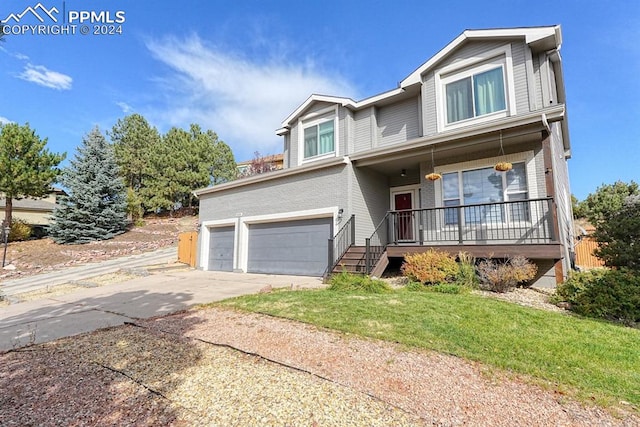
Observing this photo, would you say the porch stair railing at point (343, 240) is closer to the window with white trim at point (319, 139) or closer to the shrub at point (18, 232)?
the window with white trim at point (319, 139)

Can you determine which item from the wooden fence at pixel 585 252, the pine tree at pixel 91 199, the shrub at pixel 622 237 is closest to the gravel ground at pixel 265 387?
the shrub at pixel 622 237

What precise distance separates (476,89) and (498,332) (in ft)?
27.8

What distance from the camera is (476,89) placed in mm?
10156

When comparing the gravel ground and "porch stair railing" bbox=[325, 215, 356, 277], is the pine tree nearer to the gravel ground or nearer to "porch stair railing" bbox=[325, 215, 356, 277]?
"porch stair railing" bbox=[325, 215, 356, 277]

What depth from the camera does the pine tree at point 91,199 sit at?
804 inches

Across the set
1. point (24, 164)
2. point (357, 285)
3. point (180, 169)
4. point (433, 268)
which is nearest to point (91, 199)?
point (24, 164)

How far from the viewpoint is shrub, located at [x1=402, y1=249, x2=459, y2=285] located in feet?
25.0

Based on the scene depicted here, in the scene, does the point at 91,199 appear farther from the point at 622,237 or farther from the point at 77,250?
the point at 622,237

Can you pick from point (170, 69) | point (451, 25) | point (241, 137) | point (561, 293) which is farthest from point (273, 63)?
point (241, 137)

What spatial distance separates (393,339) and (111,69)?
14.5 metres

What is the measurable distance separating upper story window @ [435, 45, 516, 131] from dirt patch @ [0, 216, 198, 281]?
61.5 ft

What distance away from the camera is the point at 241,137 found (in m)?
31.8

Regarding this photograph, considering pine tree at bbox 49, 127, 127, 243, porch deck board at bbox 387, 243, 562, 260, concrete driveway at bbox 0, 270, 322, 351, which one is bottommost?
concrete driveway at bbox 0, 270, 322, 351

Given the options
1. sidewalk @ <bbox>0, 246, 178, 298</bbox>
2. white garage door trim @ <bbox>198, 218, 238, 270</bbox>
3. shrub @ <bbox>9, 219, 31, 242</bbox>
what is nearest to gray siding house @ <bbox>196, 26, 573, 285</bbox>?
white garage door trim @ <bbox>198, 218, 238, 270</bbox>
